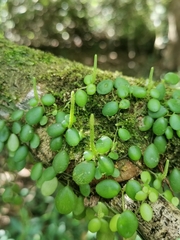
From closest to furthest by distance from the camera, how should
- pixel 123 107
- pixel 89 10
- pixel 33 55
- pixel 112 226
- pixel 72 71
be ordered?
pixel 112 226
pixel 123 107
pixel 72 71
pixel 33 55
pixel 89 10

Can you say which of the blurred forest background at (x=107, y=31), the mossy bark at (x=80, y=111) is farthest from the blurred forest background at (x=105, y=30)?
the mossy bark at (x=80, y=111)

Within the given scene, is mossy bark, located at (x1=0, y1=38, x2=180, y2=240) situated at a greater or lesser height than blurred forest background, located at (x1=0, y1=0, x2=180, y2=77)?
greater

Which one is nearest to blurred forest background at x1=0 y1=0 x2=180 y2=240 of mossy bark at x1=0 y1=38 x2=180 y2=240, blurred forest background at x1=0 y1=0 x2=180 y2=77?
blurred forest background at x1=0 y1=0 x2=180 y2=77

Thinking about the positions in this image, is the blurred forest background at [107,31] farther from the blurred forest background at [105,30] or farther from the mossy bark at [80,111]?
the mossy bark at [80,111]

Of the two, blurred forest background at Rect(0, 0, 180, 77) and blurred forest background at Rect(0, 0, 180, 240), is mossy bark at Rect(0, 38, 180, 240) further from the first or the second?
blurred forest background at Rect(0, 0, 180, 77)

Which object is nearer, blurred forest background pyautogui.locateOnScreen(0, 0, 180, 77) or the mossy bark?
the mossy bark

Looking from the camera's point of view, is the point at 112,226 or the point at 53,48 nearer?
the point at 112,226

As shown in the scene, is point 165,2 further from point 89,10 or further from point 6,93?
point 6,93

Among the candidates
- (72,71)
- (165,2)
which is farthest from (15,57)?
(165,2)
